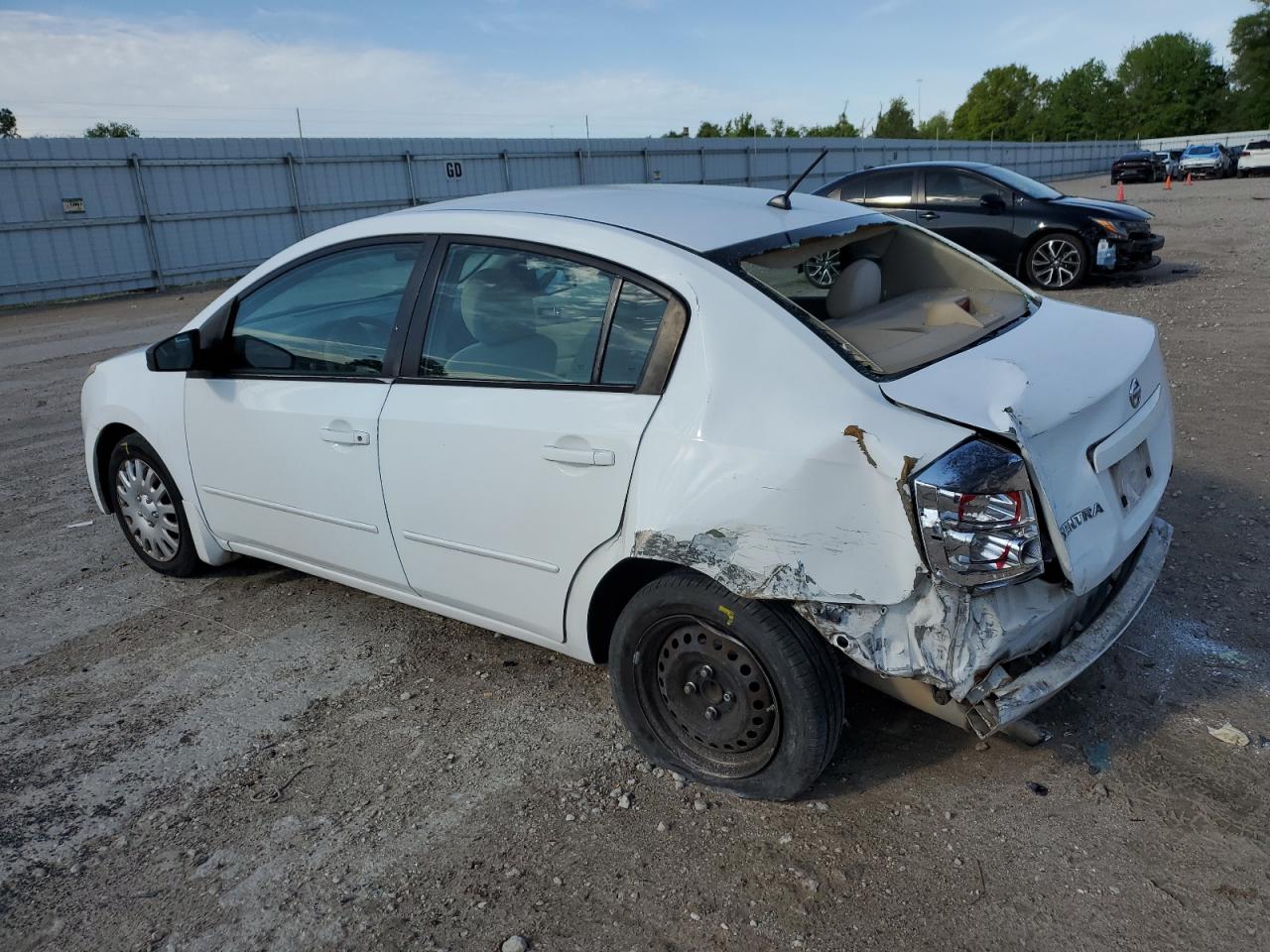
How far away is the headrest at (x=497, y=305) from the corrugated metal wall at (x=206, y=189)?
17146 mm

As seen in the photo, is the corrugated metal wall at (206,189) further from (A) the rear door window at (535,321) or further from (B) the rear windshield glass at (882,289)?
(B) the rear windshield glass at (882,289)

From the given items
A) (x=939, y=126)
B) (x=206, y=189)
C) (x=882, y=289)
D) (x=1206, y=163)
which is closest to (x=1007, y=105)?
(x=939, y=126)

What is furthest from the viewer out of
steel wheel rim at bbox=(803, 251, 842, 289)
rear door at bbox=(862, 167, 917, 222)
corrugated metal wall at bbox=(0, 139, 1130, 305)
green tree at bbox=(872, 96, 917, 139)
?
green tree at bbox=(872, 96, 917, 139)

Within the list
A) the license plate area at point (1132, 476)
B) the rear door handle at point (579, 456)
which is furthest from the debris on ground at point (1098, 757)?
the rear door handle at point (579, 456)

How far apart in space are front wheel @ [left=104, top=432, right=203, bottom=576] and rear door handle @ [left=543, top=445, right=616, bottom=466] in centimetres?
231

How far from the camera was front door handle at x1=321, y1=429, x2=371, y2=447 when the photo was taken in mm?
3443

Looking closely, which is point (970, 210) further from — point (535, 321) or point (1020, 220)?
point (535, 321)

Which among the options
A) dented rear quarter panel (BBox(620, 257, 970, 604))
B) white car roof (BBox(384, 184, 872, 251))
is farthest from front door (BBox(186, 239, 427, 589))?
dented rear quarter panel (BBox(620, 257, 970, 604))

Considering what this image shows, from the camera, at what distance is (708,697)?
2859 mm

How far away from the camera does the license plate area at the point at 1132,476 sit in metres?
2.81

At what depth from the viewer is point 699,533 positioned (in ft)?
8.67

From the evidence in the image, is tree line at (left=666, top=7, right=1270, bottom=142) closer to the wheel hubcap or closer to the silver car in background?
the silver car in background

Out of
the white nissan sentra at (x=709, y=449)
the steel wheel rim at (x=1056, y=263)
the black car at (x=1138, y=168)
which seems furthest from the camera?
the black car at (x=1138, y=168)

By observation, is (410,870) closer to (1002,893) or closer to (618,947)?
(618,947)
